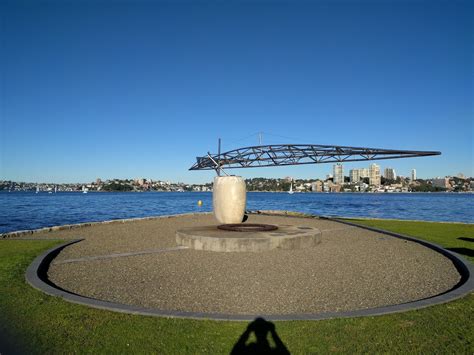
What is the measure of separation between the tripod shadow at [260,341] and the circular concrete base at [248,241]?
675 centimetres

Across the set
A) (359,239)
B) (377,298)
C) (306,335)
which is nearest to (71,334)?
(306,335)

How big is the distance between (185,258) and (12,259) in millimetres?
4917

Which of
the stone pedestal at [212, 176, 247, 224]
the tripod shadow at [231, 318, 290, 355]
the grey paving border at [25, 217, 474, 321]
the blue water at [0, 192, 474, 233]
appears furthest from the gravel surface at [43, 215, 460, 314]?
the blue water at [0, 192, 474, 233]

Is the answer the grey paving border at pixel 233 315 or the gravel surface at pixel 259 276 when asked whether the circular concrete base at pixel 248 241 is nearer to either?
the gravel surface at pixel 259 276

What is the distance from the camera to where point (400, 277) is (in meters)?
8.73

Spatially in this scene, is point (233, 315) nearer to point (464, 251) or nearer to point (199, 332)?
point (199, 332)

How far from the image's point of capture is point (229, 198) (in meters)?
18.0

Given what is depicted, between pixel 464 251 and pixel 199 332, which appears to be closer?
pixel 199 332

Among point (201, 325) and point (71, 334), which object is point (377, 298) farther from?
point (71, 334)

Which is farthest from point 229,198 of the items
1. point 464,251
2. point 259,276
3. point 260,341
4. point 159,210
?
point 159,210

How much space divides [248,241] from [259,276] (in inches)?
136

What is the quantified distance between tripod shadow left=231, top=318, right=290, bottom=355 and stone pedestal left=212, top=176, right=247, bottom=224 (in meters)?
12.5

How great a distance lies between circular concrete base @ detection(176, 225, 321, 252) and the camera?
12.3 metres

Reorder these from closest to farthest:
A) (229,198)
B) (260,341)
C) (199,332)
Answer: (260,341)
(199,332)
(229,198)
